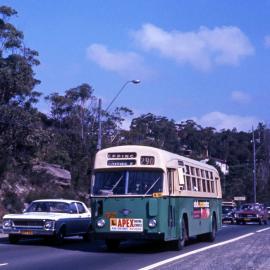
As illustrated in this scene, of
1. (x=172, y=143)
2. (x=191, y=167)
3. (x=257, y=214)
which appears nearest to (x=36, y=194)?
(x=257, y=214)

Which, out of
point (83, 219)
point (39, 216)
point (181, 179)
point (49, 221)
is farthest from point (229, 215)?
point (181, 179)

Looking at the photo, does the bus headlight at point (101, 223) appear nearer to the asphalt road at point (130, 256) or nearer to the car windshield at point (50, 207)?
the asphalt road at point (130, 256)

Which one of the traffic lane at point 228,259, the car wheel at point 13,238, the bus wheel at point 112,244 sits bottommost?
the traffic lane at point 228,259

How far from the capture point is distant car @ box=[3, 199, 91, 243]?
21.5 meters

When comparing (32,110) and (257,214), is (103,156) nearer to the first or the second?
(32,110)

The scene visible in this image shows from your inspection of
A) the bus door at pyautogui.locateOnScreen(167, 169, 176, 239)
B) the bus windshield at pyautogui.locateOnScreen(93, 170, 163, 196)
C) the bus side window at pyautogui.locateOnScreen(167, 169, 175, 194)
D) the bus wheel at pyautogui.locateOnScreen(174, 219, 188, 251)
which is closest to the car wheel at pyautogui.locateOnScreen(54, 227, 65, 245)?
the bus windshield at pyautogui.locateOnScreen(93, 170, 163, 196)

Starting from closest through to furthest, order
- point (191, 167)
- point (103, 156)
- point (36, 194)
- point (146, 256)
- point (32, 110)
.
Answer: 1. point (146, 256)
2. point (103, 156)
3. point (191, 167)
4. point (32, 110)
5. point (36, 194)

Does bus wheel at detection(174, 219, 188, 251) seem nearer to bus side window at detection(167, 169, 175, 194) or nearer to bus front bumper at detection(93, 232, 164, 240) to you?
bus front bumper at detection(93, 232, 164, 240)

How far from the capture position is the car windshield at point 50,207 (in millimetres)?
23234

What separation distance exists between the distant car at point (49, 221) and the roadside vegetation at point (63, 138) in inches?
89.0

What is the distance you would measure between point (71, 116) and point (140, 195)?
48.4m

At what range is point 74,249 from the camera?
67.6ft

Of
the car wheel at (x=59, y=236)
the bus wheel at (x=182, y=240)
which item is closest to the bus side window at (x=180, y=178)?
the bus wheel at (x=182, y=240)

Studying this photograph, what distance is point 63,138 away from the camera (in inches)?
2462
